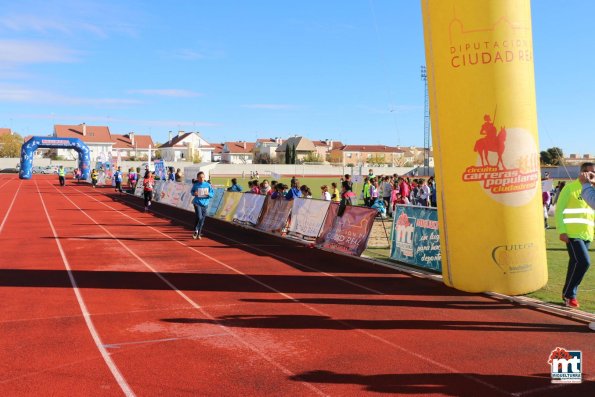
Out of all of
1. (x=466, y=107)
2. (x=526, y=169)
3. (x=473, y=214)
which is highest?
(x=466, y=107)

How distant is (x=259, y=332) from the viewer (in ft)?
22.3

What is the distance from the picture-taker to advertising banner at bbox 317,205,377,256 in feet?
41.2

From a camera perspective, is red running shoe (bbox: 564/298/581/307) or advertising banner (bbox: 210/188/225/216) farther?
advertising banner (bbox: 210/188/225/216)

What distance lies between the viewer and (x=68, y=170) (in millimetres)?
92812

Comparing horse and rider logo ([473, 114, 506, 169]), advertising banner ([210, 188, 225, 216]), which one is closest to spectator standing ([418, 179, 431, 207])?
advertising banner ([210, 188, 225, 216])

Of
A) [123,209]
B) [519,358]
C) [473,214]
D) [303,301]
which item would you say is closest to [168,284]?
Result: [303,301]

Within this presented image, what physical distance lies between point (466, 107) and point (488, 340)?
11.9 ft

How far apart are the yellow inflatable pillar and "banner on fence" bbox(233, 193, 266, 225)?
11.0 m

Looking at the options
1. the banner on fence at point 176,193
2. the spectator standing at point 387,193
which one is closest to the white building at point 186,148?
the banner on fence at point 176,193

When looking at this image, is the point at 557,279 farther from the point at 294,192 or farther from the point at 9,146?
the point at 9,146

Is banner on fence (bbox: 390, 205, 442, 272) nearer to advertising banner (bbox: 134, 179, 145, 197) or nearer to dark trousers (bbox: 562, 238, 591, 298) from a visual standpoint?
dark trousers (bbox: 562, 238, 591, 298)

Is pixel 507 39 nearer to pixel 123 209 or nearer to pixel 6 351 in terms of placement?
pixel 6 351

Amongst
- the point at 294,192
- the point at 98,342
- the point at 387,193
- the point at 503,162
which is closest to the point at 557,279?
the point at 503,162

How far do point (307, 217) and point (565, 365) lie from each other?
10.4 m
